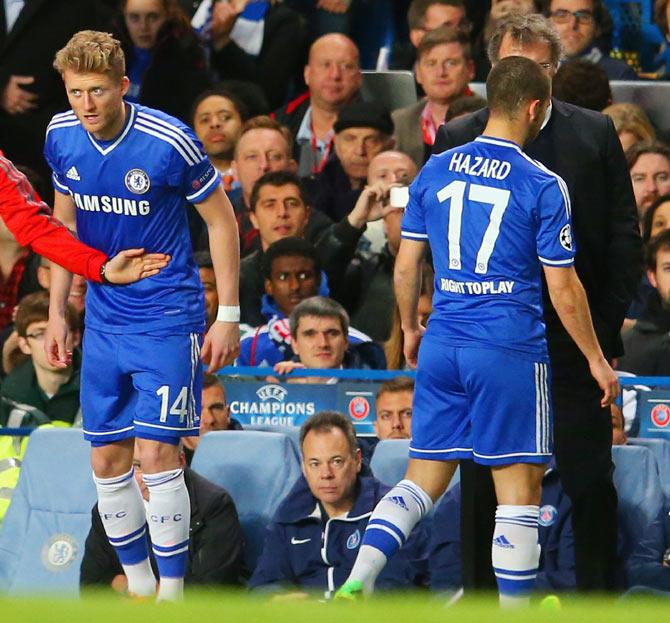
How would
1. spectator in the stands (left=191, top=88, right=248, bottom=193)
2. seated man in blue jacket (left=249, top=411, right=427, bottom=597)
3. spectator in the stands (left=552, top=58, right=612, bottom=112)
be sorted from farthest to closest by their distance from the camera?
spectator in the stands (left=191, top=88, right=248, bottom=193), spectator in the stands (left=552, top=58, right=612, bottom=112), seated man in blue jacket (left=249, top=411, right=427, bottom=597)

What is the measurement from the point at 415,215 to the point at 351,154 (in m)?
4.55

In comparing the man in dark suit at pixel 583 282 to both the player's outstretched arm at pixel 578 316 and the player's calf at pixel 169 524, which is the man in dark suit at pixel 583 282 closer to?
the player's outstretched arm at pixel 578 316

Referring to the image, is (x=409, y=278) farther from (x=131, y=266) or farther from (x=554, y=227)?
(x=131, y=266)

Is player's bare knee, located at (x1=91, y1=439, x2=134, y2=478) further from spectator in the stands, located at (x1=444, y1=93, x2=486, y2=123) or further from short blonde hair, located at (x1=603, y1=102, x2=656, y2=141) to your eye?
short blonde hair, located at (x1=603, y1=102, x2=656, y2=141)

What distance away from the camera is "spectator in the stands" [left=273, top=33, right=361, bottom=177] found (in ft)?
37.2

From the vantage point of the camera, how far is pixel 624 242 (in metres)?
6.45

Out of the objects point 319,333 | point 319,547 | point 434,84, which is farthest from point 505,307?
point 434,84

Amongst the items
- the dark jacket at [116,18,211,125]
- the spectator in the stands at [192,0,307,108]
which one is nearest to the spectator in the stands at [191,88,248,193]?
the dark jacket at [116,18,211,125]

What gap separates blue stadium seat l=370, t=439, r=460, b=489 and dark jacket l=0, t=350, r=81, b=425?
213 cm

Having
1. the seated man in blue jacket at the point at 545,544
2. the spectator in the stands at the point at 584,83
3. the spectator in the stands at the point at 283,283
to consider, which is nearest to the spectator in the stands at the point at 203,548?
the seated man in blue jacket at the point at 545,544

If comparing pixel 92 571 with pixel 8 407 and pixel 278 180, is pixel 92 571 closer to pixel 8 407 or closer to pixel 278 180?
pixel 8 407

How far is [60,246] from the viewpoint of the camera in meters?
6.55

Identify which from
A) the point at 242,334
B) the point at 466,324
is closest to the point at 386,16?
the point at 242,334

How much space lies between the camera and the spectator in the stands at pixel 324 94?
11.3 m
